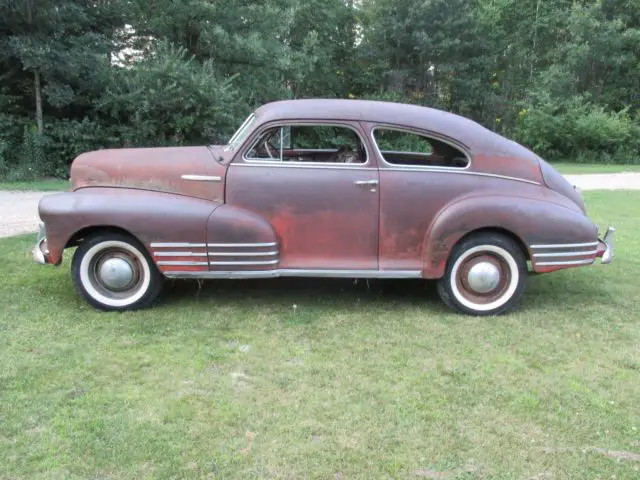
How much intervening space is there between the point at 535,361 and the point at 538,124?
24965 millimetres

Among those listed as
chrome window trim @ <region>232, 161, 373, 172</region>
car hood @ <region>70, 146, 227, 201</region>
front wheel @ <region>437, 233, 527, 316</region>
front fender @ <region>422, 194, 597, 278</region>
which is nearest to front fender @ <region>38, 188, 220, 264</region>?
car hood @ <region>70, 146, 227, 201</region>

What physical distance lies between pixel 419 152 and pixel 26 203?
26.8 feet

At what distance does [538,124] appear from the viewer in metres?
26.2

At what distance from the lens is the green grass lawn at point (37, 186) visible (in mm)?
12242

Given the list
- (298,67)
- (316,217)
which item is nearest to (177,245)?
(316,217)

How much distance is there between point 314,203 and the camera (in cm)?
456

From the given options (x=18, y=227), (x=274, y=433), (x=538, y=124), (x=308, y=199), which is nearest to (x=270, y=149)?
(x=308, y=199)

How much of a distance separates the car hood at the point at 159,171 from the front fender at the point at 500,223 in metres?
1.84

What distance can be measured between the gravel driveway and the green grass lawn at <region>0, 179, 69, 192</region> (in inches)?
21.6

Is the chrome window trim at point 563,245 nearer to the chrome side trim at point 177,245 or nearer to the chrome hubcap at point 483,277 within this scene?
the chrome hubcap at point 483,277

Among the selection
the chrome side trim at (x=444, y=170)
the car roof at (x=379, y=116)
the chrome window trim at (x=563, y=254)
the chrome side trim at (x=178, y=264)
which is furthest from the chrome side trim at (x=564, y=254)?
the chrome side trim at (x=178, y=264)

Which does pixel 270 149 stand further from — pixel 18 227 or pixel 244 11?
pixel 244 11

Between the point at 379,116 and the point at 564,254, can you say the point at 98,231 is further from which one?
the point at 564,254

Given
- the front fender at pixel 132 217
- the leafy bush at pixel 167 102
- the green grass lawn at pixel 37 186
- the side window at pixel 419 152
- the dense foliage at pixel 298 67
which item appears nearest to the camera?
the front fender at pixel 132 217
